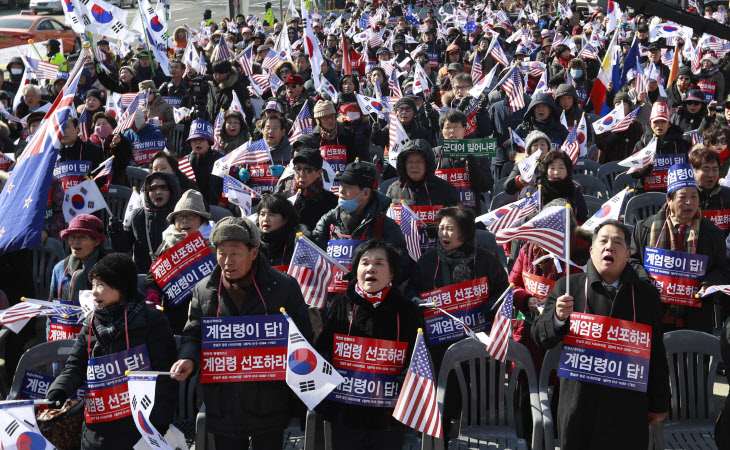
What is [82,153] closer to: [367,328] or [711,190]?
[367,328]

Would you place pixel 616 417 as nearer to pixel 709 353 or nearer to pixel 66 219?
pixel 709 353

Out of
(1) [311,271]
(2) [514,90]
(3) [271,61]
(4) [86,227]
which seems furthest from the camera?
(3) [271,61]

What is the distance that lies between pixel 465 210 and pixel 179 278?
2054 mm

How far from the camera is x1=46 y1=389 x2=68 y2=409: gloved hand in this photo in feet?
14.4

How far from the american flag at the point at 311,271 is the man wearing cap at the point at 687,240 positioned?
92.8 inches

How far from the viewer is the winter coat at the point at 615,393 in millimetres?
4547

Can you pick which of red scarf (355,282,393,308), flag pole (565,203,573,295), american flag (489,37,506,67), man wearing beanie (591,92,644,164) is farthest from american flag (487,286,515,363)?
american flag (489,37,506,67)

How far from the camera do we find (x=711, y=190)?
6789 mm

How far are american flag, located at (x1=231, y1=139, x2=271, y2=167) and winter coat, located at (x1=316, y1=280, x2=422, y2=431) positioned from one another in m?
3.78

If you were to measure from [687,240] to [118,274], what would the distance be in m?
4.01

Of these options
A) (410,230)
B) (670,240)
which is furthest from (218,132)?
(670,240)

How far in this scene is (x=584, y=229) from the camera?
5.52m

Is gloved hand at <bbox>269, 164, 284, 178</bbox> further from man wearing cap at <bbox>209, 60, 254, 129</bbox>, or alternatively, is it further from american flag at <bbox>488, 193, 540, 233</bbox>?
man wearing cap at <bbox>209, 60, 254, 129</bbox>

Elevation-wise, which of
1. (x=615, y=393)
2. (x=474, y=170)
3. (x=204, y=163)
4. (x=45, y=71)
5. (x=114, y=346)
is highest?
(x=45, y=71)
